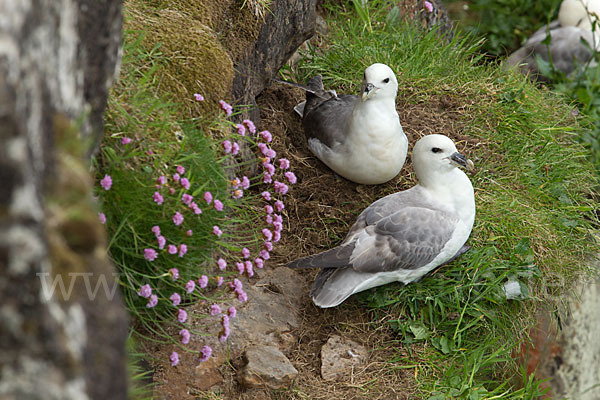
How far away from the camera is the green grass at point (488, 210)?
3.05m

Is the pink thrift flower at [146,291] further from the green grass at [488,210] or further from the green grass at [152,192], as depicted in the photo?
the green grass at [488,210]

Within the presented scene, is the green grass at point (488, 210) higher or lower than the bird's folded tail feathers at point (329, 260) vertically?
lower

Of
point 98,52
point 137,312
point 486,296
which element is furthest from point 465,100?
point 98,52

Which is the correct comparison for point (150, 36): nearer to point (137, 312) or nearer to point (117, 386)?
point (137, 312)

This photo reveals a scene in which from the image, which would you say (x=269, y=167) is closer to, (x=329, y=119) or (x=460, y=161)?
(x=329, y=119)

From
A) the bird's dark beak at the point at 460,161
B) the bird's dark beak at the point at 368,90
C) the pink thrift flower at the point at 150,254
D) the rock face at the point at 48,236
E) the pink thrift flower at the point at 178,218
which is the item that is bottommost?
the bird's dark beak at the point at 460,161

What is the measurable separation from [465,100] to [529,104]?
431 mm

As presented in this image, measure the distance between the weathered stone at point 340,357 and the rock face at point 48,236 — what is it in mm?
1704

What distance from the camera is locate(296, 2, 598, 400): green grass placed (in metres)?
3.05

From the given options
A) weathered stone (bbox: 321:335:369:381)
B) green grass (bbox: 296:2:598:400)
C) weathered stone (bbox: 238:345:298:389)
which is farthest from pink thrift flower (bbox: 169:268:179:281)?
green grass (bbox: 296:2:598:400)

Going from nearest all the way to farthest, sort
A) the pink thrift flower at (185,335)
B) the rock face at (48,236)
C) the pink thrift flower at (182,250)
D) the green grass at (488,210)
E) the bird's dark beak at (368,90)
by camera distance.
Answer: the rock face at (48,236) < the pink thrift flower at (182,250) < the pink thrift flower at (185,335) < the green grass at (488,210) < the bird's dark beak at (368,90)

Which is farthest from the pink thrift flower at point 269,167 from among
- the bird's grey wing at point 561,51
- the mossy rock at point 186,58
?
the bird's grey wing at point 561,51

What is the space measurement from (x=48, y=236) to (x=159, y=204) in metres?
1.11

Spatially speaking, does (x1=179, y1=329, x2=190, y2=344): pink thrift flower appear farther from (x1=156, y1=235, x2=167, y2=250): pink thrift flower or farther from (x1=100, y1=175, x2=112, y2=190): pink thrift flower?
(x1=100, y1=175, x2=112, y2=190): pink thrift flower
